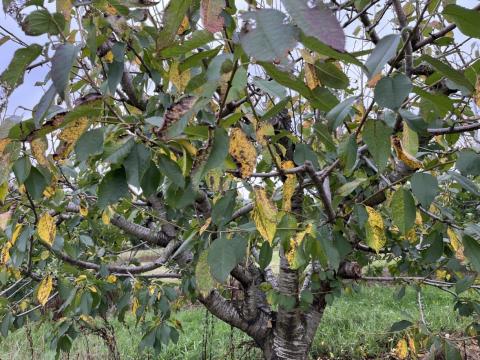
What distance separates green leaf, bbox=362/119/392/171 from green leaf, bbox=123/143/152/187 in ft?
1.17

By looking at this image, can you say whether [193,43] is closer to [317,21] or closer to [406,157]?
[317,21]

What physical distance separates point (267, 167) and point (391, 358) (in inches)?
120

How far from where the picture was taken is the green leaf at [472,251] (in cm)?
97

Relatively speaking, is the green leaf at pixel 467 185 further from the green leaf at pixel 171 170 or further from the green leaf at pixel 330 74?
the green leaf at pixel 171 170

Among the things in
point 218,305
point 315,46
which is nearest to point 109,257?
point 218,305

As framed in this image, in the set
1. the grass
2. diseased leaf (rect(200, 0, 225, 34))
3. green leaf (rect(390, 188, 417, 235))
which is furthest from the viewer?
the grass

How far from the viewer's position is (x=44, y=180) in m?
0.78

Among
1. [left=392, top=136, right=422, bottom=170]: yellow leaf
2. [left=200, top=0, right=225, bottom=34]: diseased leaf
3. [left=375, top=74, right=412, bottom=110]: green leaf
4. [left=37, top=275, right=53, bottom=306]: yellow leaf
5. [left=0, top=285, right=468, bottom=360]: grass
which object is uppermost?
[left=200, top=0, right=225, bottom=34]: diseased leaf

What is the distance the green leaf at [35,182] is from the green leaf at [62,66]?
0.31 m

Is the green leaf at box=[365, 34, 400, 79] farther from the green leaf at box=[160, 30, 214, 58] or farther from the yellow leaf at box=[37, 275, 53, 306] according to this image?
the yellow leaf at box=[37, 275, 53, 306]

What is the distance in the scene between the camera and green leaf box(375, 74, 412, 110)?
1.71 ft

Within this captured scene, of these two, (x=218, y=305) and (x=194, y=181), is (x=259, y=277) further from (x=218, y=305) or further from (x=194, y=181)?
(x=194, y=181)

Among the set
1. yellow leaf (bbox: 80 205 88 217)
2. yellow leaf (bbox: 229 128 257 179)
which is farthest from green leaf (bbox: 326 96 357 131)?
yellow leaf (bbox: 80 205 88 217)

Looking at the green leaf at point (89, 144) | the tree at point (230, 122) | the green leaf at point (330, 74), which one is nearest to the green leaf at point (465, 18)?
the tree at point (230, 122)
